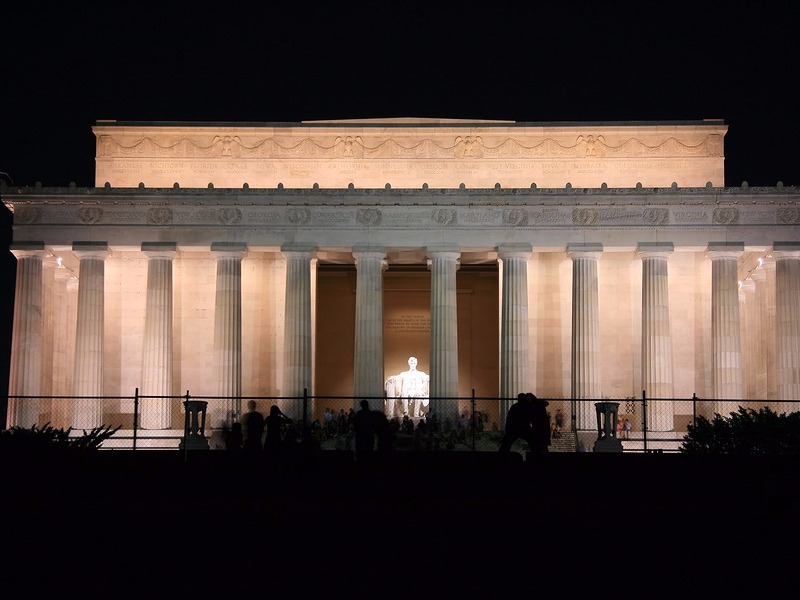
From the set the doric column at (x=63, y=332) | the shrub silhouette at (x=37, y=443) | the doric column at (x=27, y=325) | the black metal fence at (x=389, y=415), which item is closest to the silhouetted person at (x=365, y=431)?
the shrub silhouette at (x=37, y=443)

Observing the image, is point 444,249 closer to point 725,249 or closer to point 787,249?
point 725,249

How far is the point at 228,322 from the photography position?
5922cm

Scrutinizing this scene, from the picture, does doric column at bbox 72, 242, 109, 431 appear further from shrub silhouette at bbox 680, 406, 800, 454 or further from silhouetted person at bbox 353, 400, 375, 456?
shrub silhouette at bbox 680, 406, 800, 454

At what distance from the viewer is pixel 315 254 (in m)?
60.4

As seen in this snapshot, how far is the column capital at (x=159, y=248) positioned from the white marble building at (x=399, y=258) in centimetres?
8

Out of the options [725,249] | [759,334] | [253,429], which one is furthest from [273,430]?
[759,334]

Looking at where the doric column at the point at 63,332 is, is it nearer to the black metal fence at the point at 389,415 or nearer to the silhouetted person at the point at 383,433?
the black metal fence at the point at 389,415

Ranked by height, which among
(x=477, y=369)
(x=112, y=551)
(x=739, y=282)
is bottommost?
(x=112, y=551)

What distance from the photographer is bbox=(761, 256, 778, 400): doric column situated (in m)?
59.5

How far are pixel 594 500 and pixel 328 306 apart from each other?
138 feet

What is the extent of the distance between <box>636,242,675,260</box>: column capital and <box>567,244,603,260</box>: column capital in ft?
6.59

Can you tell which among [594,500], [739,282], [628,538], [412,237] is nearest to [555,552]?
[628,538]

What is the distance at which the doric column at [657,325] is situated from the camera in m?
58.7

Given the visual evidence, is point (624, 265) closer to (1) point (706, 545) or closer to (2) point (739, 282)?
(2) point (739, 282)
